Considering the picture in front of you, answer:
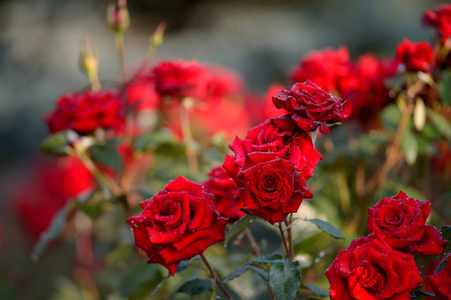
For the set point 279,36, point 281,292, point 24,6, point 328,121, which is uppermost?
point 328,121

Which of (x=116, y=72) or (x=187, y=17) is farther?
(x=187, y=17)

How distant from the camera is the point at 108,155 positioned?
3.27ft

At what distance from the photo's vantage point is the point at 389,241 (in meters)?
0.55

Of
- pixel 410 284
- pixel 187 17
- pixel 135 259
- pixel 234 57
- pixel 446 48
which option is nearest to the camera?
pixel 410 284

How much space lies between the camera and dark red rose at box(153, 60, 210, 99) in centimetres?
108

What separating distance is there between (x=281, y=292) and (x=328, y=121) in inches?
8.1

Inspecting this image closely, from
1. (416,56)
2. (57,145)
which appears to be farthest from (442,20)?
(57,145)

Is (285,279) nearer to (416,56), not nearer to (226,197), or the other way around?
(226,197)

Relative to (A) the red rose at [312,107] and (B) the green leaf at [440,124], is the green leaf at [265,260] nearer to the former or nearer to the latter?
(A) the red rose at [312,107]

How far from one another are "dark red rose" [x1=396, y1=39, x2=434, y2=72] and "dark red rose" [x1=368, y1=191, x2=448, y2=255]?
43 centimetres

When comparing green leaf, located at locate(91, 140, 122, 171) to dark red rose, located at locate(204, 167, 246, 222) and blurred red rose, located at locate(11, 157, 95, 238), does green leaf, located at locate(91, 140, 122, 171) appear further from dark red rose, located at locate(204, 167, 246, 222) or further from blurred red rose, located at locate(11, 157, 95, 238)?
blurred red rose, located at locate(11, 157, 95, 238)

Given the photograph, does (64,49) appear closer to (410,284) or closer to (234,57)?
(234,57)

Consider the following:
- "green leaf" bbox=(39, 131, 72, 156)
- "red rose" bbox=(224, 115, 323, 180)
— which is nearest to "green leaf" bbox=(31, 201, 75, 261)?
"green leaf" bbox=(39, 131, 72, 156)

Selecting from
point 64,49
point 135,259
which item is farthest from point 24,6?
point 135,259
